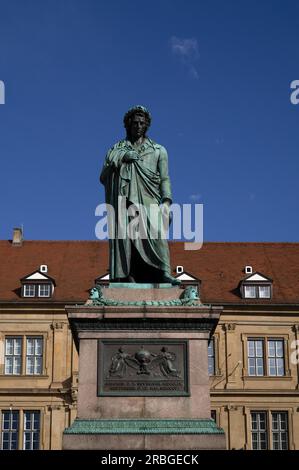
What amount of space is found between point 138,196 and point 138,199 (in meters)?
0.05

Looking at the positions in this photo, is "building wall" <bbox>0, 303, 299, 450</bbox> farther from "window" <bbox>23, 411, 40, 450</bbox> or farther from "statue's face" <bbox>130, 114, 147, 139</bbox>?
"statue's face" <bbox>130, 114, 147, 139</bbox>

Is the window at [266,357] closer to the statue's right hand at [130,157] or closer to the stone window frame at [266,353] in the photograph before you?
the stone window frame at [266,353]

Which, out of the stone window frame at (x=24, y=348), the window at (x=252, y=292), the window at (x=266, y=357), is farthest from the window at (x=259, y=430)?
the stone window frame at (x=24, y=348)

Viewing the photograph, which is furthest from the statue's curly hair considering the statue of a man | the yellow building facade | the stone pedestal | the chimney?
the chimney

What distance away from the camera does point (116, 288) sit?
462 inches

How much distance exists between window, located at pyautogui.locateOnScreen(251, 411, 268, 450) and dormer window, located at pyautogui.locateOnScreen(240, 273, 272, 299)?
220 inches

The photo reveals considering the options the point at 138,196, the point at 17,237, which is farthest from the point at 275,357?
the point at 138,196

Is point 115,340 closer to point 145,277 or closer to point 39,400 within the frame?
point 145,277

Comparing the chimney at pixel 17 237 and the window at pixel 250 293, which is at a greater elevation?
the chimney at pixel 17 237

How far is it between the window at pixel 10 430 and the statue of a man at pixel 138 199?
2718 cm

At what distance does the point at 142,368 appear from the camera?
11.0 meters

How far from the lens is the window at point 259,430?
38.1m

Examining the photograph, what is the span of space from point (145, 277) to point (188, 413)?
2398 mm
